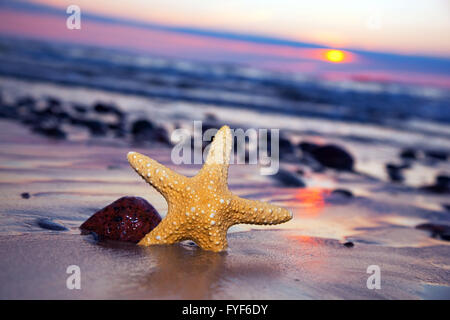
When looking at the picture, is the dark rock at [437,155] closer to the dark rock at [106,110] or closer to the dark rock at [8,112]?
the dark rock at [106,110]

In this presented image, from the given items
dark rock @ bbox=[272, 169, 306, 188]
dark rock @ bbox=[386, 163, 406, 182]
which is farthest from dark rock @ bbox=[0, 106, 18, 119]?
dark rock @ bbox=[386, 163, 406, 182]

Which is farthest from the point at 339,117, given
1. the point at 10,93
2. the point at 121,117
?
the point at 10,93

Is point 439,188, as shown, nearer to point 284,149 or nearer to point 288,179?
point 288,179

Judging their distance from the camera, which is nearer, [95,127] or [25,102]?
[95,127]

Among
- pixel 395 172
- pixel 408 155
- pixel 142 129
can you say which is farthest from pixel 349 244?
pixel 408 155

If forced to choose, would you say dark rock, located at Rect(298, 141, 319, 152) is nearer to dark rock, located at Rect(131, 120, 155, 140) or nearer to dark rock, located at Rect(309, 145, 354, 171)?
dark rock, located at Rect(309, 145, 354, 171)

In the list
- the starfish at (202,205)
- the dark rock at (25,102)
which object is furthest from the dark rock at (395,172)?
the dark rock at (25,102)

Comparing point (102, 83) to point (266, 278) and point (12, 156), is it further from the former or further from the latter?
point (266, 278)
